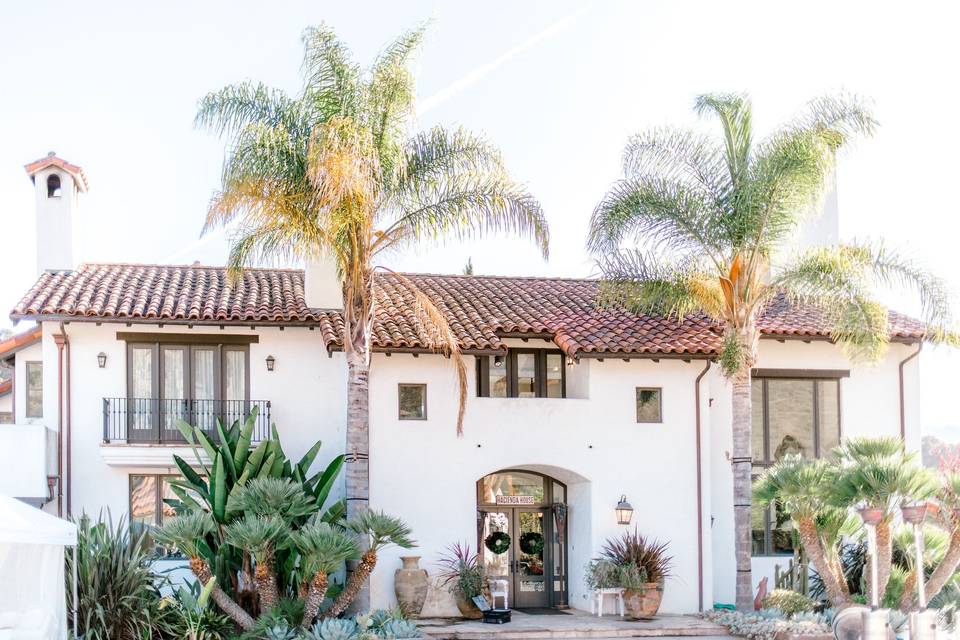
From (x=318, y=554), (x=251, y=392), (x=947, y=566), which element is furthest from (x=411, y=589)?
(x=947, y=566)

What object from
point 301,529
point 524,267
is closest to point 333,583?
point 301,529

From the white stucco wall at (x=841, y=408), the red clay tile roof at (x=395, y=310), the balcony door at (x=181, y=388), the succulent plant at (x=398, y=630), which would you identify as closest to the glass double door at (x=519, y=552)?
→ the white stucco wall at (x=841, y=408)

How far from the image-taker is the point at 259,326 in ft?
73.2

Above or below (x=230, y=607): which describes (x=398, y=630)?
below

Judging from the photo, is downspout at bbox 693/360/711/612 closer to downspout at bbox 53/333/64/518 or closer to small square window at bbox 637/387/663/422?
small square window at bbox 637/387/663/422

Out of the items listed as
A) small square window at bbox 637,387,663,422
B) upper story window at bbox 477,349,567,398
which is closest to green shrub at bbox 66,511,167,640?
upper story window at bbox 477,349,567,398

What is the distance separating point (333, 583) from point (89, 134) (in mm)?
11583

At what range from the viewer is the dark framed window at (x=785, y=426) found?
2361 centimetres

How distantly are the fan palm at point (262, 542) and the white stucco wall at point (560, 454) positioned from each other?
3788 mm

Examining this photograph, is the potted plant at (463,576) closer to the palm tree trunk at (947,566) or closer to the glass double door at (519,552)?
the glass double door at (519,552)

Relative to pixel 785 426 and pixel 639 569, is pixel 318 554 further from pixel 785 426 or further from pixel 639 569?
pixel 785 426

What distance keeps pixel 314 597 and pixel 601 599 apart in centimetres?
639

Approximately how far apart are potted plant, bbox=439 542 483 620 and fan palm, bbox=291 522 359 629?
4093 millimetres

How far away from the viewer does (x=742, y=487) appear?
21.2 meters
